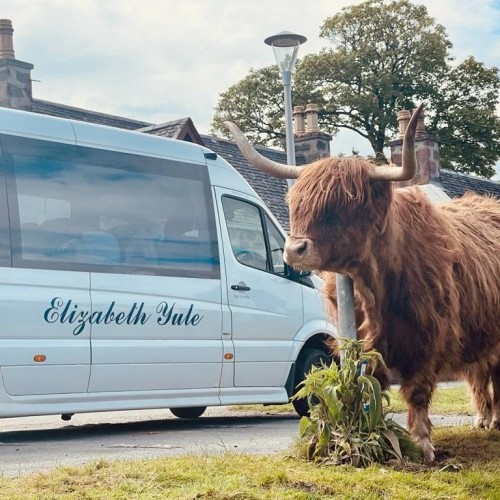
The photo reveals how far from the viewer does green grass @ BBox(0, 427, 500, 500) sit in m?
4.79

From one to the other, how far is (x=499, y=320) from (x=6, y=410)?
408cm

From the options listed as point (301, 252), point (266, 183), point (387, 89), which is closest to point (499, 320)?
point (301, 252)

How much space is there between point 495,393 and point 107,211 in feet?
12.6

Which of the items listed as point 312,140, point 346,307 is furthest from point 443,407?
point 312,140

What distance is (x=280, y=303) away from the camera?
10.4 meters

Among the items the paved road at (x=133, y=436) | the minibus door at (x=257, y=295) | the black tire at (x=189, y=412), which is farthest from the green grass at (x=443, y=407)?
the minibus door at (x=257, y=295)

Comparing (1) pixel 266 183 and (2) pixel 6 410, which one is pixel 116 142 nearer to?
(2) pixel 6 410

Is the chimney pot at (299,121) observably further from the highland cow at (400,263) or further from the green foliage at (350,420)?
the green foliage at (350,420)

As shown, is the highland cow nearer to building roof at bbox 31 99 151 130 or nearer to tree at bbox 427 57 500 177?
building roof at bbox 31 99 151 130


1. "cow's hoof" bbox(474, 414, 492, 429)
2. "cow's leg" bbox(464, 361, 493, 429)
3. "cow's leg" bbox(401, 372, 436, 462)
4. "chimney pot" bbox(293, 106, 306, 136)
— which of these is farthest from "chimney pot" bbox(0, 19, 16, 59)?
"cow's leg" bbox(401, 372, 436, 462)

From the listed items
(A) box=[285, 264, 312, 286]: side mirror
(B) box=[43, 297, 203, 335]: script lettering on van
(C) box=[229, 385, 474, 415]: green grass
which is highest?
(A) box=[285, 264, 312, 286]: side mirror

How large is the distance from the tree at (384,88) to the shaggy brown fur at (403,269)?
42.9 meters

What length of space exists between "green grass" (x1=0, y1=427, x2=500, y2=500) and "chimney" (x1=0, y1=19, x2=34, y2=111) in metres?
17.1

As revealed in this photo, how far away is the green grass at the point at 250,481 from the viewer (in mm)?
4789
